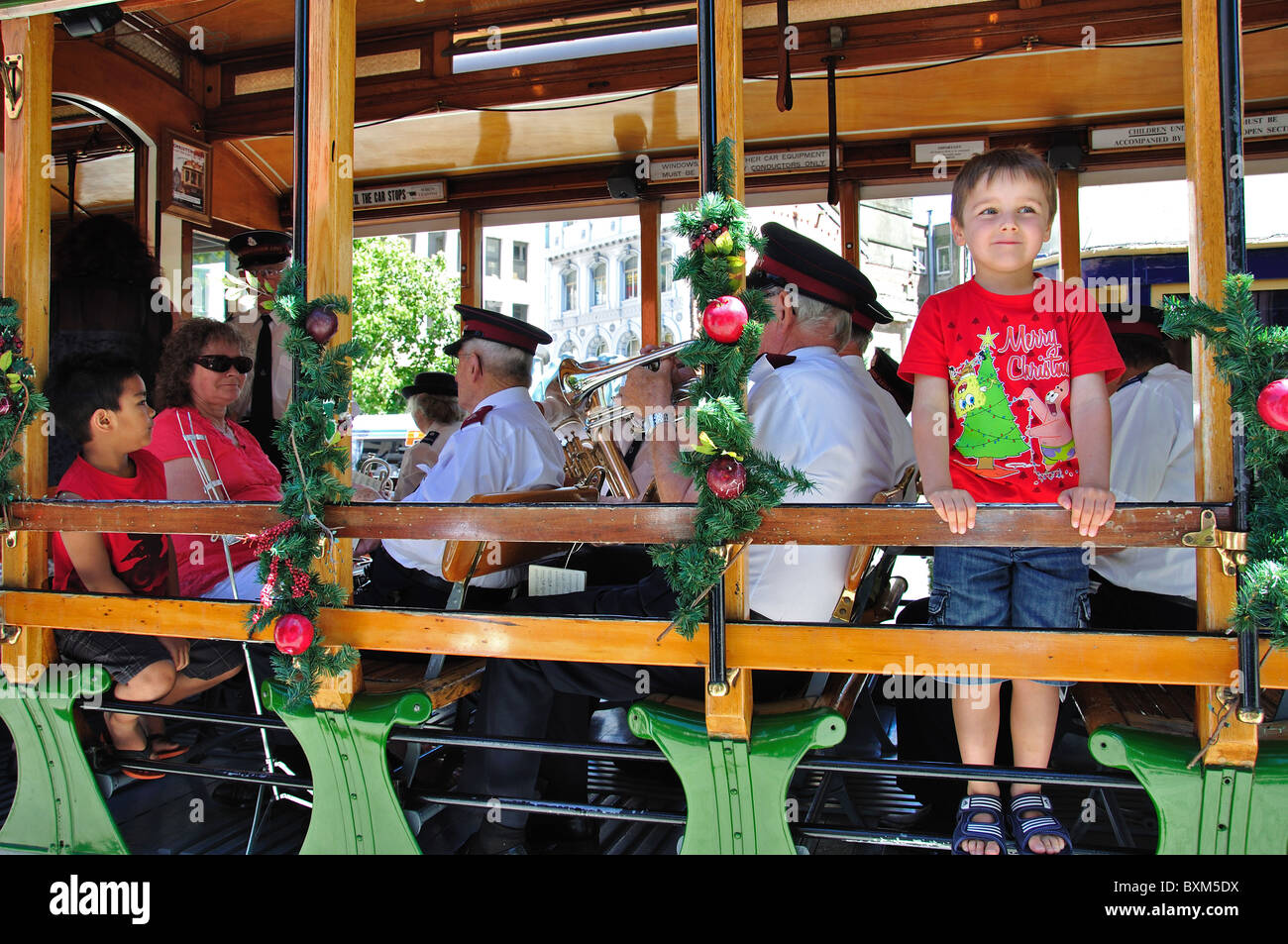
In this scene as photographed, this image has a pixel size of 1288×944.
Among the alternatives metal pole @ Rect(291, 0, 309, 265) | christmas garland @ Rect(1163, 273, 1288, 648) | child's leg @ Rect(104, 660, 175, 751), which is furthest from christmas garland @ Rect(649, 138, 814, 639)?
child's leg @ Rect(104, 660, 175, 751)

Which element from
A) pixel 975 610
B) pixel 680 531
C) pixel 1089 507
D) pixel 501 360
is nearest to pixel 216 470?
pixel 501 360

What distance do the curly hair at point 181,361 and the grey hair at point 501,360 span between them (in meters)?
0.95

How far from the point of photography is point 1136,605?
2.64 m

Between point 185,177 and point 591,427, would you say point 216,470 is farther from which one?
point 185,177

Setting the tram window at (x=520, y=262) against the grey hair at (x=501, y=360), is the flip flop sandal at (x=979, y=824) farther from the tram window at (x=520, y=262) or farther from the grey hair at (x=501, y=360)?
the tram window at (x=520, y=262)

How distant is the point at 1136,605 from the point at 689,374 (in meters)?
1.69

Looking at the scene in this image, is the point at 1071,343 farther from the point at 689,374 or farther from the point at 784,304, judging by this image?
the point at 689,374

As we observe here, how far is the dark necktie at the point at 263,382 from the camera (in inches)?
179

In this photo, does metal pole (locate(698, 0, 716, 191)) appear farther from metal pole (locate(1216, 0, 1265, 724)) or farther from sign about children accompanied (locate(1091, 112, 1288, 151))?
sign about children accompanied (locate(1091, 112, 1288, 151))

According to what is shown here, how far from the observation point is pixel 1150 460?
2615 millimetres

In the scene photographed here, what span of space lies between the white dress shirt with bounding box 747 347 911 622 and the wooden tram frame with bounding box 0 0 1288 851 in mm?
331

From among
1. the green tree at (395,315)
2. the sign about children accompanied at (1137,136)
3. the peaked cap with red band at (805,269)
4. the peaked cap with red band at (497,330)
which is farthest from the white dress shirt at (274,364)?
the green tree at (395,315)

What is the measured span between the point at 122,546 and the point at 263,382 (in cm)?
203
